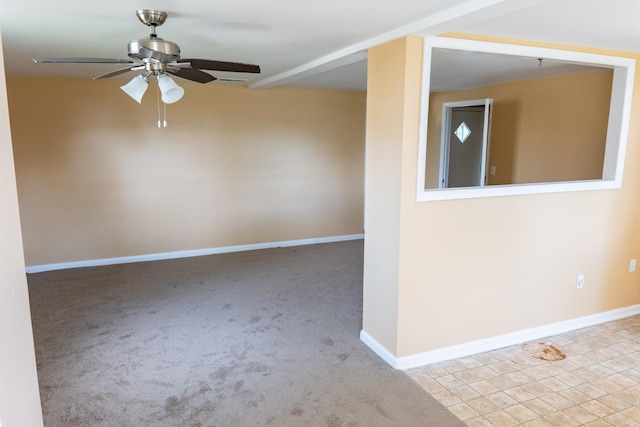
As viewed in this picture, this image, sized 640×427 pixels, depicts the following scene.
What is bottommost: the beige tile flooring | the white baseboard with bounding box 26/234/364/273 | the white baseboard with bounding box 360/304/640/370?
the beige tile flooring

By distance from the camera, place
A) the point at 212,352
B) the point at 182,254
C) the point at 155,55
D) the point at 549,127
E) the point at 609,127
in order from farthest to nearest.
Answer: the point at 182,254
the point at 549,127
the point at 609,127
the point at 212,352
the point at 155,55

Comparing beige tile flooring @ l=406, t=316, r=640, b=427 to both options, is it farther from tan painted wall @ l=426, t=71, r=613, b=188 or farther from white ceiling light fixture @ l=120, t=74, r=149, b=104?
white ceiling light fixture @ l=120, t=74, r=149, b=104

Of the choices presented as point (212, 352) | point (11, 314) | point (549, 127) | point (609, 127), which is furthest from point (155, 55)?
point (549, 127)

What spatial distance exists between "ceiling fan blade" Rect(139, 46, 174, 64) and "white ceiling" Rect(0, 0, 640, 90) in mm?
212

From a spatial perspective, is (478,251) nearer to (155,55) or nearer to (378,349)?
(378,349)

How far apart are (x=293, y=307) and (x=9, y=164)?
316 cm

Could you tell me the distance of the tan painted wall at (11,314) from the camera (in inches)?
37.4

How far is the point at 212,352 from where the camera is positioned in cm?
317

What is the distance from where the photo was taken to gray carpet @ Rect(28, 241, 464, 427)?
2.49m

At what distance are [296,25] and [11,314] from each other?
2071mm

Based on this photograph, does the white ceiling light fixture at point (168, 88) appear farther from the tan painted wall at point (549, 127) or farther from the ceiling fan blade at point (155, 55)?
the tan painted wall at point (549, 127)

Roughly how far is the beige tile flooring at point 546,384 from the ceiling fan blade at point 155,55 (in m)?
2.39

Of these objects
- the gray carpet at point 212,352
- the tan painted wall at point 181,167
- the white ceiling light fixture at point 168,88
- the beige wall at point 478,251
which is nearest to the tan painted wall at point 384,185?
the beige wall at point 478,251

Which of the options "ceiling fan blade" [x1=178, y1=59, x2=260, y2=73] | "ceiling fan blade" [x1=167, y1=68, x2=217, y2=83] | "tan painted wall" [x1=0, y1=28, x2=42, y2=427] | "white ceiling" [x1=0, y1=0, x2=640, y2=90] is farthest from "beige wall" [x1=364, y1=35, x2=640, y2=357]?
"tan painted wall" [x1=0, y1=28, x2=42, y2=427]
